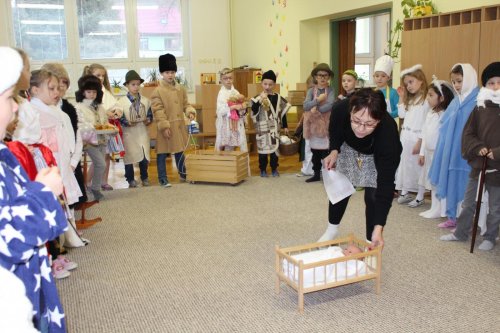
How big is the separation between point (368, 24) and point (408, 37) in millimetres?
4431

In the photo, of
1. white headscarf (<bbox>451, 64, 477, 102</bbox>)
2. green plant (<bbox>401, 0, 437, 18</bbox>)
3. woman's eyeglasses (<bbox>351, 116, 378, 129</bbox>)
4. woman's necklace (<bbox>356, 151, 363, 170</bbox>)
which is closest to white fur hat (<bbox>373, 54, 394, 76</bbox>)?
green plant (<bbox>401, 0, 437, 18</bbox>)

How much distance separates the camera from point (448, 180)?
376 centimetres

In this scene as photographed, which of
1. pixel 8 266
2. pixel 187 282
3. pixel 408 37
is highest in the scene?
pixel 408 37

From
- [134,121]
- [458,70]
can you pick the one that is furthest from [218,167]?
[458,70]

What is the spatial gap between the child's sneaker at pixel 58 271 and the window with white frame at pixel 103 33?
6.76 meters

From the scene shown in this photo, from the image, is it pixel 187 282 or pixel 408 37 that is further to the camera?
pixel 408 37

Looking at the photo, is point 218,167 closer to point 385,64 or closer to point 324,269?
point 385,64

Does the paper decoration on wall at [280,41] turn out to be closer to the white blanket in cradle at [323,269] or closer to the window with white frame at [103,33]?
the window with white frame at [103,33]

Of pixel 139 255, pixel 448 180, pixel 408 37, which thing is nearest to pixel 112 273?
pixel 139 255

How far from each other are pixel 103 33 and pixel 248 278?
761 cm

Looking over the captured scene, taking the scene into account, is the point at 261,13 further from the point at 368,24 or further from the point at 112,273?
the point at 112,273

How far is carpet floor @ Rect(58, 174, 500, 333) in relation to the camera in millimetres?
2445

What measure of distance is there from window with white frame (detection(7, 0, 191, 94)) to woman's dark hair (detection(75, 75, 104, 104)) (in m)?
4.83

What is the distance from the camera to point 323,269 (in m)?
2.57
